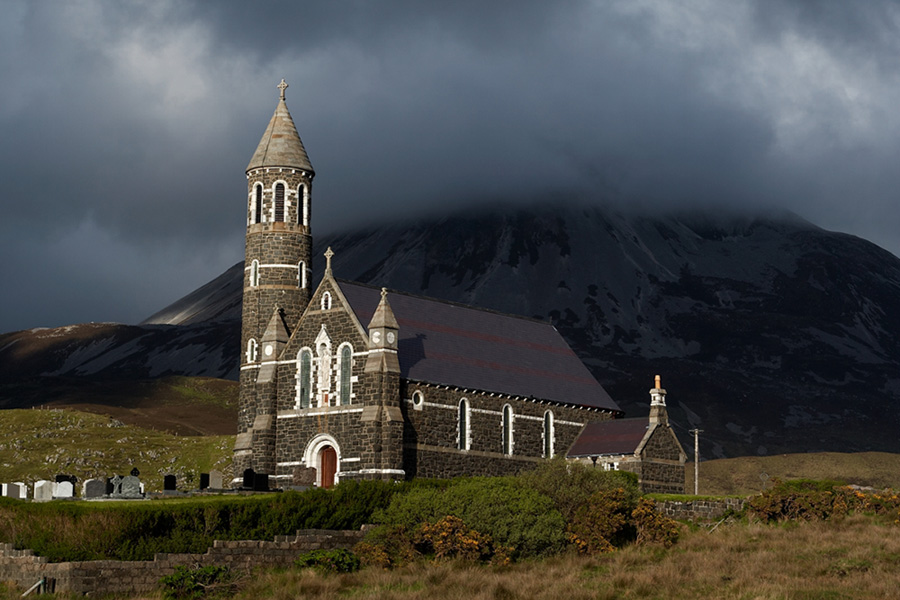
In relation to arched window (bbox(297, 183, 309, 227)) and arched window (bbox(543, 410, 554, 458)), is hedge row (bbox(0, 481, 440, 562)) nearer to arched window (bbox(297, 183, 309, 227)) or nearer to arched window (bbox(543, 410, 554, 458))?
arched window (bbox(543, 410, 554, 458))

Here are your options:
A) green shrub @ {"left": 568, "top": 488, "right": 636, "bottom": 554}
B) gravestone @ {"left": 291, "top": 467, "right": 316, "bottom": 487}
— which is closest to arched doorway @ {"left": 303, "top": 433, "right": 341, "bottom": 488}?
gravestone @ {"left": 291, "top": 467, "right": 316, "bottom": 487}

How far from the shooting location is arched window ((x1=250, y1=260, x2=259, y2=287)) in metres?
68.8

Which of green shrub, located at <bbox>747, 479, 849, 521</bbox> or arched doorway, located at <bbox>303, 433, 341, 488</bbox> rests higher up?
arched doorway, located at <bbox>303, 433, 341, 488</bbox>

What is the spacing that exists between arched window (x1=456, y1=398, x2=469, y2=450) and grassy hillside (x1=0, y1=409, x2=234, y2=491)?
28.9 meters

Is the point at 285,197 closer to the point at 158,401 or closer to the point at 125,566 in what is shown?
the point at 125,566

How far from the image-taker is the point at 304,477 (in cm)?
6128

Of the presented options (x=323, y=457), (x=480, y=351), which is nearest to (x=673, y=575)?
(x=323, y=457)

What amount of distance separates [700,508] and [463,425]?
51.6ft

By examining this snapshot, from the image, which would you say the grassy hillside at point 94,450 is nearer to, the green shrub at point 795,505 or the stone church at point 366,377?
the stone church at point 366,377

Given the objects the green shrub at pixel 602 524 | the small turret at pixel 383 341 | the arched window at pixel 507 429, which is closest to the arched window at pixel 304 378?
the small turret at pixel 383 341

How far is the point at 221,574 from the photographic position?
4069 cm

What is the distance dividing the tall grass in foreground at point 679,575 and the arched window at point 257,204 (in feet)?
102

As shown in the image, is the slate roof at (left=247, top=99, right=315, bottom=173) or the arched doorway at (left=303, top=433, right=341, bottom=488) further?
the slate roof at (left=247, top=99, right=315, bottom=173)

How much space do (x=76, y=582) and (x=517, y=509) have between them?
15.5 metres
